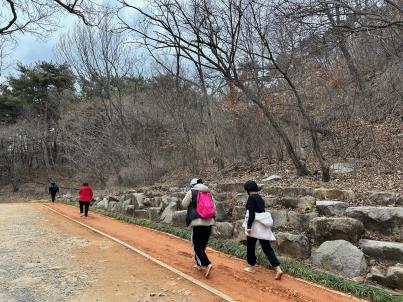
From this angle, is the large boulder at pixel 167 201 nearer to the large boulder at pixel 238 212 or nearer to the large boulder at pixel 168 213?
the large boulder at pixel 168 213

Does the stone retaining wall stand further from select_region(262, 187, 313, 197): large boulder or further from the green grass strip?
the green grass strip

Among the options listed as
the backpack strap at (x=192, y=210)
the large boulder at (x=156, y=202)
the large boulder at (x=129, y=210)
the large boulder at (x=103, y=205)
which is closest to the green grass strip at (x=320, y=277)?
the backpack strap at (x=192, y=210)

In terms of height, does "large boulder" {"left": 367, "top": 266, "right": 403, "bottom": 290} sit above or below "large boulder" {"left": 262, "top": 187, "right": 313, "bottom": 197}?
below

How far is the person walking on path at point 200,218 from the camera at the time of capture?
845 centimetres

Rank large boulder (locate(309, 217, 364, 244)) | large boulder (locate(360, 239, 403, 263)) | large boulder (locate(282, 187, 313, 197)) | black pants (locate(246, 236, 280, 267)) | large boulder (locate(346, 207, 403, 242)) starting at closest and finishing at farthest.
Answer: large boulder (locate(360, 239, 403, 263)), black pants (locate(246, 236, 280, 267)), large boulder (locate(346, 207, 403, 242)), large boulder (locate(309, 217, 364, 244)), large boulder (locate(282, 187, 313, 197))

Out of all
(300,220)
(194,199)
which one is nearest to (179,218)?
(300,220)

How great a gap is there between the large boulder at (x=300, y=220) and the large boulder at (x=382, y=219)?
1.09m

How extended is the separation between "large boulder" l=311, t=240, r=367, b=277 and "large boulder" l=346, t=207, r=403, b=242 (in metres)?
0.98

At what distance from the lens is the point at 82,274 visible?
28.7 ft

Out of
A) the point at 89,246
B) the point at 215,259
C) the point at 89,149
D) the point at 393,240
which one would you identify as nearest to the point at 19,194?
the point at 89,149

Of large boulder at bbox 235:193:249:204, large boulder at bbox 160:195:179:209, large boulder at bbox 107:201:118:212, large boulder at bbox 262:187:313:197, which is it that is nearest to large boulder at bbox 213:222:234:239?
large boulder at bbox 235:193:249:204

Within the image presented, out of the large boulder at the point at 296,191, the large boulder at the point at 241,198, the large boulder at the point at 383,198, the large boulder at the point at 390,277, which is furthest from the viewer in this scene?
the large boulder at the point at 241,198

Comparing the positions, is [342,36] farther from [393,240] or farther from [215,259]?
[215,259]

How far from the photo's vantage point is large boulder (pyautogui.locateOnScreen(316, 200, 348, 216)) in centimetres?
1011
